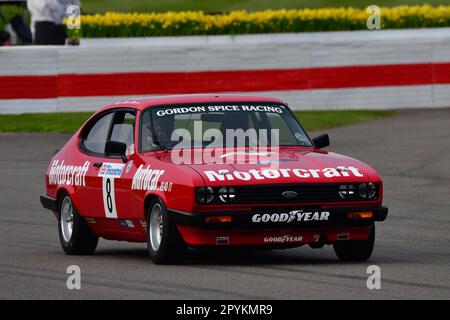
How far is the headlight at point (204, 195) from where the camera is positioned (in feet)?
36.1

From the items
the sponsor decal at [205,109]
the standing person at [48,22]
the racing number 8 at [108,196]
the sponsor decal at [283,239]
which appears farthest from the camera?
the standing person at [48,22]

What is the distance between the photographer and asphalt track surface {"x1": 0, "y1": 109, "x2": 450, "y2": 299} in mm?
9789

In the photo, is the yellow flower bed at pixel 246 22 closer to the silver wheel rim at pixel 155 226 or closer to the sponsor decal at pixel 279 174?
the silver wheel rim at pixel 155 226

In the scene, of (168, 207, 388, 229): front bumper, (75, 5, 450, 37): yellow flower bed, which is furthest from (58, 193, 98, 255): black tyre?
(75, 5, 450, 37): yellow flower bed

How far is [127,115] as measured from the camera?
12961 mm

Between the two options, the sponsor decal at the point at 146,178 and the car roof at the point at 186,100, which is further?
the car roof at the point at 186,100

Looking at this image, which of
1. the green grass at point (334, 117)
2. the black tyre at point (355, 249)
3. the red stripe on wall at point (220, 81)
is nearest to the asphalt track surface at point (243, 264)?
the black tyre at point (355, 249)

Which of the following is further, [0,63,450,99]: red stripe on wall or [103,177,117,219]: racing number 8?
[0,63,450,99]: red stripe on wall

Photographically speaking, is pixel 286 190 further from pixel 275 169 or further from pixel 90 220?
pixel 90 220

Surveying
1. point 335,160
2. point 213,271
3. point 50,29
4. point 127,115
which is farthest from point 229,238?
point 50,29

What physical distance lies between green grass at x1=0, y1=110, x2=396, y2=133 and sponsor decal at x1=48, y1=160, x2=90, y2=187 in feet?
36.9

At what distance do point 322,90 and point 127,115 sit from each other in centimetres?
1425

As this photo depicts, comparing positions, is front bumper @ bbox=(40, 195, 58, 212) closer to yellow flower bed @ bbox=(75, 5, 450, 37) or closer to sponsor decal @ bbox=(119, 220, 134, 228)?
sponsor decal @ bbox=(119, 220, 134, 228)

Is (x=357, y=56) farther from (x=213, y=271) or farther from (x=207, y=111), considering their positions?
(x=213, y=271)
